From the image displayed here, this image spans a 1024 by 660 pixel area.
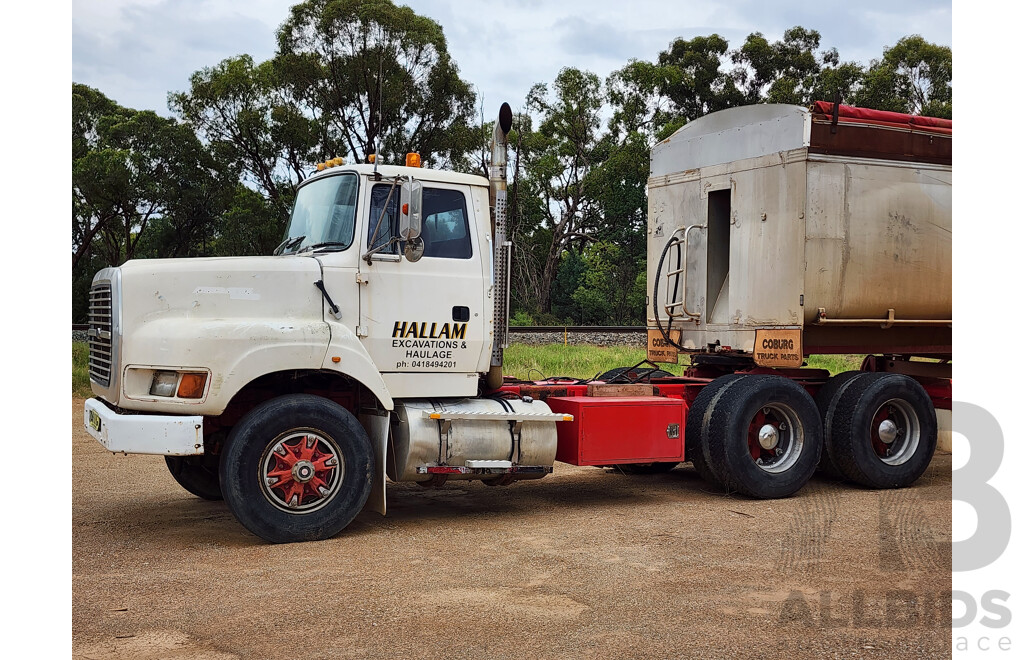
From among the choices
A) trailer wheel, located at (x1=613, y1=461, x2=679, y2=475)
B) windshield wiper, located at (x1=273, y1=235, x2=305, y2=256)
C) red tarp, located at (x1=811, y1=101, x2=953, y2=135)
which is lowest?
trailer wheel, located at (x1=613, y1=461, x2=679, y2=475)

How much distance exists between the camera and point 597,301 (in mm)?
39375

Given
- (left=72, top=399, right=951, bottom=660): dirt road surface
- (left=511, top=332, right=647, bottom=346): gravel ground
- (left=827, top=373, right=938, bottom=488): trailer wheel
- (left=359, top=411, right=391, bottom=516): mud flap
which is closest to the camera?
(left=72, top=399, right=951, bottom=660): dirt road surface

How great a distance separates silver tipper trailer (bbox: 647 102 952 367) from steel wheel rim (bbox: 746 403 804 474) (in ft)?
1.64

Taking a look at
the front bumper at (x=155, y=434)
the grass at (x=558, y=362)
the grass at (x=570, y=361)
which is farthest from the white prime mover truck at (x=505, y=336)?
the grass at (x=570, y=361)

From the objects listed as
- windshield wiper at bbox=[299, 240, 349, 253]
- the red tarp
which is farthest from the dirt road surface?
the red tarp

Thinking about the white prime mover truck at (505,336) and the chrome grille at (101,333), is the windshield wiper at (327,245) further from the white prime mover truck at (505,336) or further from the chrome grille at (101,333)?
the chrome grille at (101,333)

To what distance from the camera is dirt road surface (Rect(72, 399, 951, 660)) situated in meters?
5.16

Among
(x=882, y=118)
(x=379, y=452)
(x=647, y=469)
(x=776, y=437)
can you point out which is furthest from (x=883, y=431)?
(x=379, y=452)

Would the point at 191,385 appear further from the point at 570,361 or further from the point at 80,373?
the point at 570,361

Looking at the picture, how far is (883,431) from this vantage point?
9.99 m

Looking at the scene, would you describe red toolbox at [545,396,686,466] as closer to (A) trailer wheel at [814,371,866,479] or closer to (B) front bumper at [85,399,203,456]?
(A) trailer wheel at [814,371,866,479]

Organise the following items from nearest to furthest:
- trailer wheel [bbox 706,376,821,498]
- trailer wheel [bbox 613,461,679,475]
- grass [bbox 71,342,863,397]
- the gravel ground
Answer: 1. trailer wheel [bbox 706,376,821,498]
2. trailer wheel [bbox 613,461,679,475]
3. grass [bbox 71,342,863,397]
4. the gravel ground

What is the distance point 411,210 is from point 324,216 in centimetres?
98

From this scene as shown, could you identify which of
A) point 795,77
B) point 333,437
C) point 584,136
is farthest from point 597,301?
point 333,437
